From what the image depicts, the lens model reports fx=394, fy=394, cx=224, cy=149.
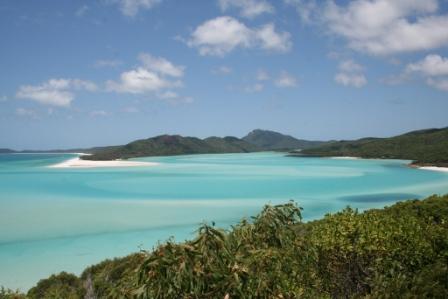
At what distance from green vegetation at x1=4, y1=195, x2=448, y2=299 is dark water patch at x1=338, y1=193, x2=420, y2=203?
38558 mm

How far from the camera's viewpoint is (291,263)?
8.29m

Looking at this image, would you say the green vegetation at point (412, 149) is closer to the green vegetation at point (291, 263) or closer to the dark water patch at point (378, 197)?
the dark water patch at point (378, 197)

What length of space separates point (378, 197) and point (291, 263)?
4795cm

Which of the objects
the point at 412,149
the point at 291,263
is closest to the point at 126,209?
the point at 291,263

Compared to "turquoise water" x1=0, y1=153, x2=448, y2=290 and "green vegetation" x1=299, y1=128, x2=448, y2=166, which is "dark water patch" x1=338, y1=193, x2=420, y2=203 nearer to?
"turquoise water" x1=0, y1=153, x2=448, y2=290

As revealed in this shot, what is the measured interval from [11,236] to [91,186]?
36990 mm

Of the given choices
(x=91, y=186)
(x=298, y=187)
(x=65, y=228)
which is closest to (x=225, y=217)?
(x=65, y=228)

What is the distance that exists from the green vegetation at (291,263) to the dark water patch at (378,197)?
127ft

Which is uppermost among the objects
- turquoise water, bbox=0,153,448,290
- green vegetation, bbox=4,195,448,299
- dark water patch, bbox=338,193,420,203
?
green vegetation, bbox=4,195,448,299

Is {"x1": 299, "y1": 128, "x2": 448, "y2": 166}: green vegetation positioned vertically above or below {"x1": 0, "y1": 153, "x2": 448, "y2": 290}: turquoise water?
Answer: above

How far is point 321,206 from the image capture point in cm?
4541

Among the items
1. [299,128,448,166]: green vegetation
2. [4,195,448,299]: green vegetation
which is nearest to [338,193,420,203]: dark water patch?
[4,195,448,299]: green vegetation

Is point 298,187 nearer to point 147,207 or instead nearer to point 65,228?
point 147,207

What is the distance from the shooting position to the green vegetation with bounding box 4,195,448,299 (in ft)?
16.3
